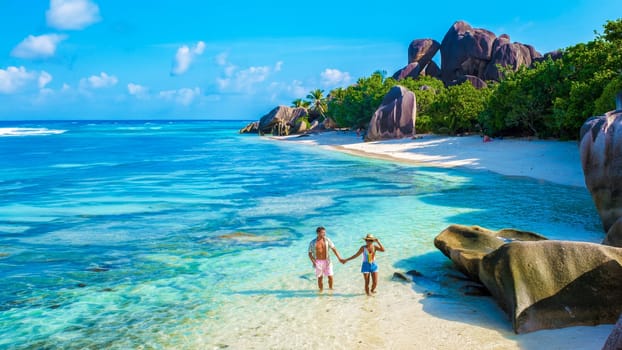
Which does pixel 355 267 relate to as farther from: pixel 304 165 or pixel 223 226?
pixel 304 165

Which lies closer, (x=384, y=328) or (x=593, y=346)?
(x=593, y=346)

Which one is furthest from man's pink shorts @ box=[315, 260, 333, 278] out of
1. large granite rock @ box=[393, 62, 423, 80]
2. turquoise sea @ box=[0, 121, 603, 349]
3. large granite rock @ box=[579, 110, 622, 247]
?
large granite rock @ box=[393, 62, 423, 80]

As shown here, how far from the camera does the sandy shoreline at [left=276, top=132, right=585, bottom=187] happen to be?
2497 cm

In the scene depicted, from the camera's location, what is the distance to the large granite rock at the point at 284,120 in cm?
7725

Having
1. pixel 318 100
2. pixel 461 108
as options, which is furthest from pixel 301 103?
pixel 461 108

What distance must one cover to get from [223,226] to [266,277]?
543 cm

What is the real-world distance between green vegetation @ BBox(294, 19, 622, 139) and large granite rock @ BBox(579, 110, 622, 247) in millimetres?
11316

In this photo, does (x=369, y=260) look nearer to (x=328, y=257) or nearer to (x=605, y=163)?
(x=328, y=257)

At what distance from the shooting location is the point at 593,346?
673 cm

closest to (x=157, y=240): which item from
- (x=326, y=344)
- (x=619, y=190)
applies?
(x=326, y=344)

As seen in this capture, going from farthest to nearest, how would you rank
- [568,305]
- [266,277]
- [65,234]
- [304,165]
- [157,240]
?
[304,165]
[65,234]
[157,240]
[266,277]
[568,305]

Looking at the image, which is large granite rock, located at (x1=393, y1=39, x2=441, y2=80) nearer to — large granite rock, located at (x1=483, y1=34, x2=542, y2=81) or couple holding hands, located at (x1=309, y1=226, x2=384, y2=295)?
large granite rock, located at (x1=483, y1=34, x2=542, y2=81)

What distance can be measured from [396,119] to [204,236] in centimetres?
3396

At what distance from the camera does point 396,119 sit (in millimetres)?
45969
